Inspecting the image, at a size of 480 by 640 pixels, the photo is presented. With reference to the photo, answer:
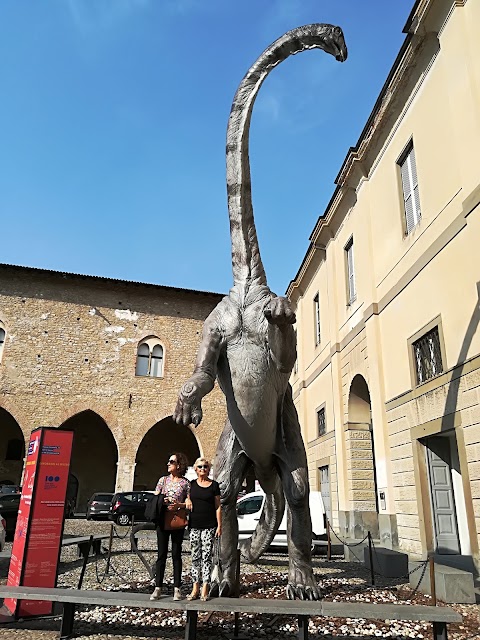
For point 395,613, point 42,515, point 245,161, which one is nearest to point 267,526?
point 395,613

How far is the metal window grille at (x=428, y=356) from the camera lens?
812 cm

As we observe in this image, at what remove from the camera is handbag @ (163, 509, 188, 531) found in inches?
168

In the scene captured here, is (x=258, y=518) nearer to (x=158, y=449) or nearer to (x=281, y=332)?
(x=281, y=332)

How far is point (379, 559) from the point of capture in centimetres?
707

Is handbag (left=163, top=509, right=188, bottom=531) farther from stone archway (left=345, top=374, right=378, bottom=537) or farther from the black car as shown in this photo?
the black car

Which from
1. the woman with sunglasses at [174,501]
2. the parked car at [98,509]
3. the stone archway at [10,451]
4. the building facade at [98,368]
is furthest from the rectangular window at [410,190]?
the stone archway at [10,451]

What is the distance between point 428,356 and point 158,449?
751 inches

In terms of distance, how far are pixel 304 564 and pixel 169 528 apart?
3.78ft

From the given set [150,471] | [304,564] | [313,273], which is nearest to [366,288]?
[313,273]

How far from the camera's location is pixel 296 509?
4.26 meters

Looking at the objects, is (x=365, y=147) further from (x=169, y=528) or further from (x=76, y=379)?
(x=76, y=379)

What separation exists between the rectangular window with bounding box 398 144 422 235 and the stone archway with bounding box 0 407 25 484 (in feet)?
68.1

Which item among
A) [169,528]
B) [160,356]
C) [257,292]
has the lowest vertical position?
[169,528]

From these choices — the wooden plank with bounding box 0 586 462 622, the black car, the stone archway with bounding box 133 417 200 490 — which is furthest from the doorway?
the stone archway with bounding box 133 417 200 490
